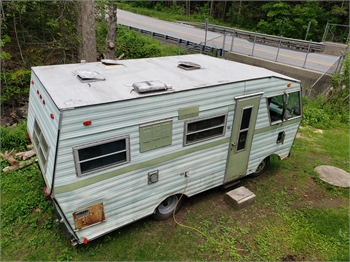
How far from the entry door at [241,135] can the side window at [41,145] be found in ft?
12.2

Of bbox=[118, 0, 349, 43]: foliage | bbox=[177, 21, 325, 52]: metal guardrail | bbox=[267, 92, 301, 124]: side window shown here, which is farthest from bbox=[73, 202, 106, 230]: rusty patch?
bbox=[118, 0, 349, 43]: foliage

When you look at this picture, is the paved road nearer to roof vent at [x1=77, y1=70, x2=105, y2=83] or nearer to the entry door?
the entry door

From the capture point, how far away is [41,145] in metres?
4.91

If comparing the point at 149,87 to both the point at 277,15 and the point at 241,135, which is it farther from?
the point at 277,15

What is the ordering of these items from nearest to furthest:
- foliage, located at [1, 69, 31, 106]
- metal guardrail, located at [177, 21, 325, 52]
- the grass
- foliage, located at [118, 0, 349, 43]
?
the grass
foliage, located at [1, 69, 31, 106]
metal guardrail, located at [177, 21, 325, 52]
foliage, located at [118, 0, 349, 43]

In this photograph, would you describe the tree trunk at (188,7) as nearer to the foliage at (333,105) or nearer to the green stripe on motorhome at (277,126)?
the foliage at (333,105)

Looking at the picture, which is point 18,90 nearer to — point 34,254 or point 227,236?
point 34,254

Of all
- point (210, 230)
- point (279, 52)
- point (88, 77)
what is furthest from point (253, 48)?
point (88, 77)

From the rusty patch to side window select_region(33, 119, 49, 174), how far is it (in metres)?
0.97

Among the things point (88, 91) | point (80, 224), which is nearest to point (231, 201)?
point (80, 224)

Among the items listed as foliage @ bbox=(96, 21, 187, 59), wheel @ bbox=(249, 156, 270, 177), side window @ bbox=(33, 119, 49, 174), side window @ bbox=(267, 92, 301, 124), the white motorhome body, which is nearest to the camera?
the white motorhome body

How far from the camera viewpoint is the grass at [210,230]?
5.16m

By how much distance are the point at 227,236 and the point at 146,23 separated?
86.7ft

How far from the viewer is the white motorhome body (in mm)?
4211
